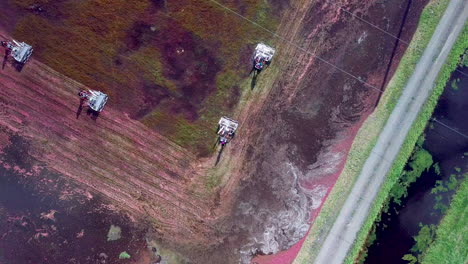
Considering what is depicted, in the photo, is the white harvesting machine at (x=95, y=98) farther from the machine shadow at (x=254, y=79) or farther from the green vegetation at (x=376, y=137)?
the green vegetation at (x=376, y=137)

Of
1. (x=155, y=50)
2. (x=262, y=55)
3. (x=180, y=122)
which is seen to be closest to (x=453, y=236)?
(x=262, y=55)

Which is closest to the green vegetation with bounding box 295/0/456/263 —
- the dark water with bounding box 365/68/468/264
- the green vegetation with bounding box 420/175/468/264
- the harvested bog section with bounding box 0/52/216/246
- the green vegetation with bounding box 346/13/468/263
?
the green vegetation with bounding box 346/13/468/263

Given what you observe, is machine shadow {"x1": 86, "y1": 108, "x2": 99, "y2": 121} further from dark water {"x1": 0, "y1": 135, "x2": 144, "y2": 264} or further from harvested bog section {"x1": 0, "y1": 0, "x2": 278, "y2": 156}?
dark water {"x1": 0, "y1": 135, "x2": 144, "y2": 264}

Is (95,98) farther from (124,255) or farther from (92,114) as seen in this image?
(124,255)

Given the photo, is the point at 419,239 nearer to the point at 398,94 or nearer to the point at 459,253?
the point at 459,253

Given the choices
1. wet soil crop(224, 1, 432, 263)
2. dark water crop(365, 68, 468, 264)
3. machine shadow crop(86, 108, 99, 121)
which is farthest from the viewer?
dark water crop(365, 68, 468, 264)

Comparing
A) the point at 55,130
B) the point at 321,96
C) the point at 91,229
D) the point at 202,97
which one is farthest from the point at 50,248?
the point at 321,96
